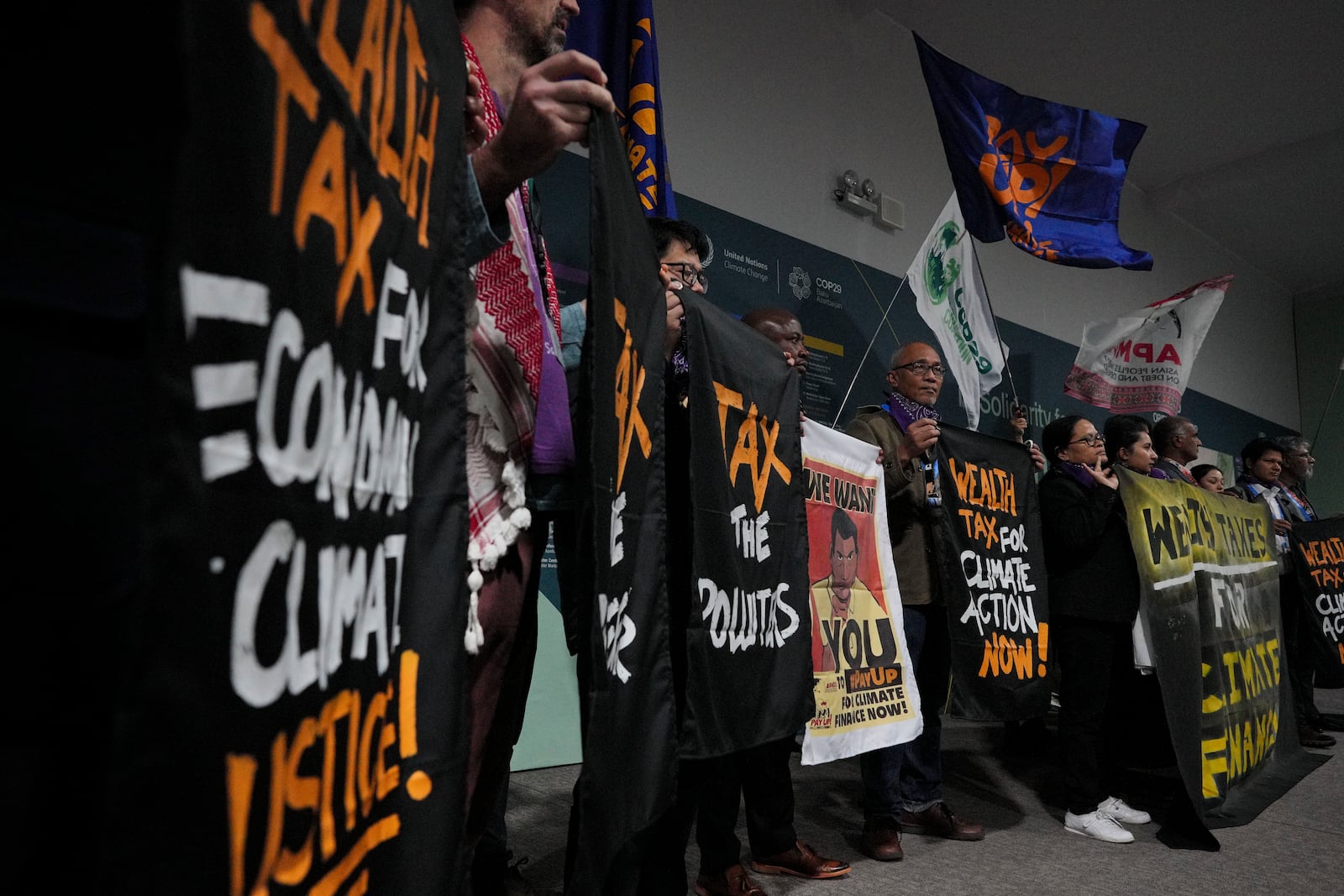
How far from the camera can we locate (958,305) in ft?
11.7

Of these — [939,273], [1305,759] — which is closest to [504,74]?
[939,273]

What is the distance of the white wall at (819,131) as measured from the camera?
394 centimetres

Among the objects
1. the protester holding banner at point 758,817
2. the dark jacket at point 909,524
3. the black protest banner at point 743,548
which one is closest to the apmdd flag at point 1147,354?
the dark jacket at point 909,524

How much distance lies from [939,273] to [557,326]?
96.8 inches

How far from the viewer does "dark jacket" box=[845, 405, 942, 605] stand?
2586mm

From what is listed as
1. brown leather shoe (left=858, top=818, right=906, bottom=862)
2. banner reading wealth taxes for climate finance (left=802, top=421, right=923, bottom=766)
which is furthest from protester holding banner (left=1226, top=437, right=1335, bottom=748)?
brown leather shoe (left=858, top=818, right=906, bottom=862)

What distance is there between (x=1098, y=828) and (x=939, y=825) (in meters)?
0.49

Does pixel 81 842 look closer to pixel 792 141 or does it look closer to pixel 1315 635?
pixel 792 141

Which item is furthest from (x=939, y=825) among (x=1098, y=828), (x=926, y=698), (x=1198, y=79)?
(x=1198, y=79)

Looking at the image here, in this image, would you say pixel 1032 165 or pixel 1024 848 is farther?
pixel 1032 165

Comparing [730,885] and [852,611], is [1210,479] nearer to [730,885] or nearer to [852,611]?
[852,611]

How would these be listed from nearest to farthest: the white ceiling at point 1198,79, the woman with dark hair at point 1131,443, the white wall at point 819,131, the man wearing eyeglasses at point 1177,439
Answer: the woman with dark hair at point 1131,443
the white wall at point 819,131
the man wearing eyeglasses at point 1177,439
the white ceiling at point 1198,79

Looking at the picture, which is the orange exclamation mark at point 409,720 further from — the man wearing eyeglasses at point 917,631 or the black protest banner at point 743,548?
the man wearing eyeglasses at point 917,631

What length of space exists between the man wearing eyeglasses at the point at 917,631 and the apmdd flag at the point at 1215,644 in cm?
67
